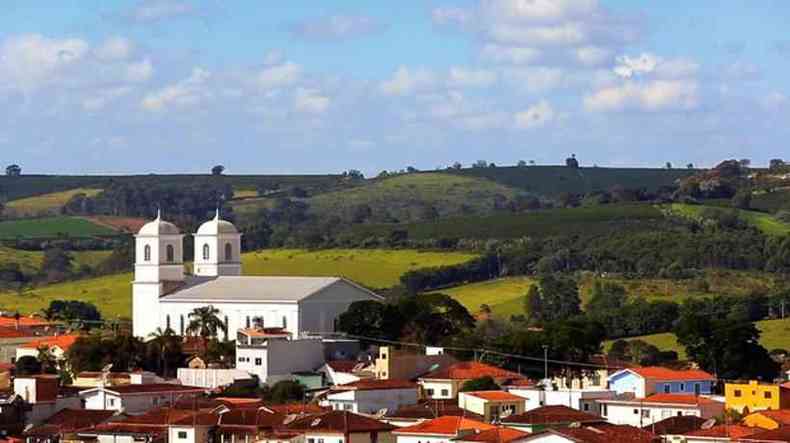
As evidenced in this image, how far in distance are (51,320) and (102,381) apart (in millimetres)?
31422

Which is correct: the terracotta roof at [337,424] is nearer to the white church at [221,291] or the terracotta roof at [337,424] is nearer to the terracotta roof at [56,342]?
the white church at [221,291]

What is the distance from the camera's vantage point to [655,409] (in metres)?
77.4

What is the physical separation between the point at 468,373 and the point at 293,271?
5305cm

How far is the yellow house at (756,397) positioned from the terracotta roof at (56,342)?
30.1 metres

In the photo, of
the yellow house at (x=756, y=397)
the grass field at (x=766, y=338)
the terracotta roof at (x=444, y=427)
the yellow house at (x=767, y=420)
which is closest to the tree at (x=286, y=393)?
the terracotta roof at (x=444, y=427)

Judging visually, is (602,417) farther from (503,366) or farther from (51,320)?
(51,320)

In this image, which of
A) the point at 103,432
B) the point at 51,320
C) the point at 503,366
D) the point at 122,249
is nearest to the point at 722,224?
the point at 122,249

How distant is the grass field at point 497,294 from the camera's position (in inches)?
4875

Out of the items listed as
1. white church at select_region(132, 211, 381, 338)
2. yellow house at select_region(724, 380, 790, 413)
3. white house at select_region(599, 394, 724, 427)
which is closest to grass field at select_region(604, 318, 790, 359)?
white church at select_region(132, 211, 381, 338)

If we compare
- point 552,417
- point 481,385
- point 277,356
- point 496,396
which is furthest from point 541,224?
point 552,417

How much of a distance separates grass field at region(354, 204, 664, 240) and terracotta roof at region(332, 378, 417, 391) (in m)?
72.9

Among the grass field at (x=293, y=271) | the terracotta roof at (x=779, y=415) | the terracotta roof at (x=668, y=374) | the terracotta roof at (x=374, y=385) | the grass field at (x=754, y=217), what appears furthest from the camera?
the grass field at (x=754, y=217)

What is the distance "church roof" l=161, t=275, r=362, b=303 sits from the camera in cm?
9900

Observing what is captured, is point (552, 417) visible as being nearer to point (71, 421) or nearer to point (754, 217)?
point (71, 421)
